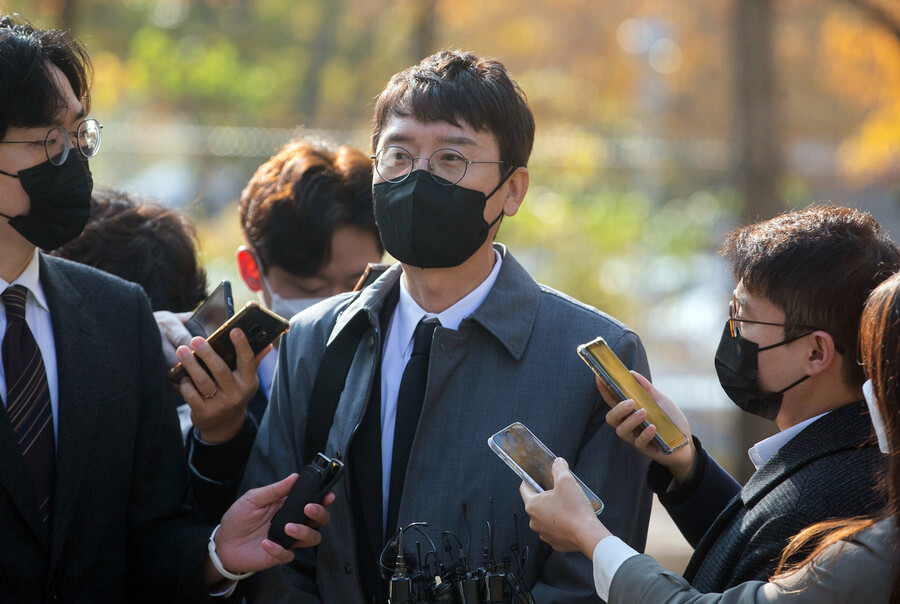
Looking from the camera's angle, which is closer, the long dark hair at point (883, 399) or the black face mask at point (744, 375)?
the long dark hair at point (883, 399)

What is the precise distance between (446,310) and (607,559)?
944 millimetres

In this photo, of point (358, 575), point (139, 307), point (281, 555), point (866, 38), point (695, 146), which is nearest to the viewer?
point (281, 555)

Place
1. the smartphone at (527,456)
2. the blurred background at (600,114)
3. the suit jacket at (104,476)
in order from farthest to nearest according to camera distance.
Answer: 1. the blurred background at (600,114)
2. the suit jacket at (104,476)
3. the smartphone at (527,456)

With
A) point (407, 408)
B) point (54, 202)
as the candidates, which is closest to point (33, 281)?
point (54, 202)

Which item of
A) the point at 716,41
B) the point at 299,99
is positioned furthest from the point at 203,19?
the point at 716,41

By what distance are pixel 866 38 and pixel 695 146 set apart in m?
7.50

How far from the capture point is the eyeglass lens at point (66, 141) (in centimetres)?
281

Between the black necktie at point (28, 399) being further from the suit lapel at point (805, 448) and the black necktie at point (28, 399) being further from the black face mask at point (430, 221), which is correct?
the suit lapel at point (805, 448)

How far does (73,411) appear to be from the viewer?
276 centimetres

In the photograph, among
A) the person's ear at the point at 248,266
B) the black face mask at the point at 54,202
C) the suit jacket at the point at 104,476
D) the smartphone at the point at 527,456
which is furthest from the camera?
the person's ear at the point at 248,266

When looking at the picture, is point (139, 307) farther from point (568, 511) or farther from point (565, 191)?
point (565, 191)

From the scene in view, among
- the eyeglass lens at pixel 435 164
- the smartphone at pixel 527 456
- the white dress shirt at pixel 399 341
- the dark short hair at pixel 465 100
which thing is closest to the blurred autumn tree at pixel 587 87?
the dark short hair at pixel 465 100

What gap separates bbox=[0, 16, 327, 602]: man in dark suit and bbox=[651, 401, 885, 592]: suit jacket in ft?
3.49

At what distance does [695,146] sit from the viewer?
15.4m
